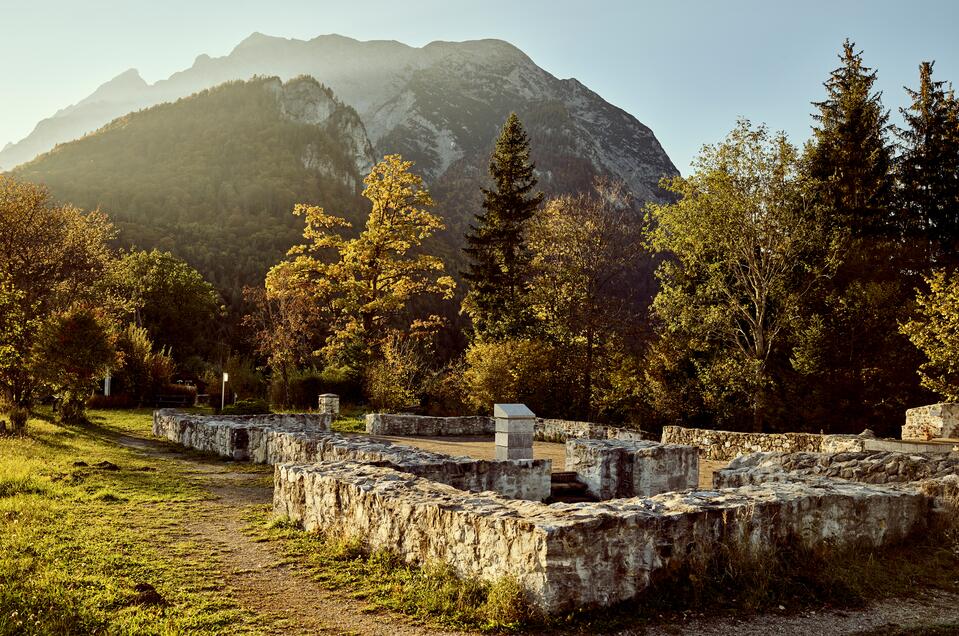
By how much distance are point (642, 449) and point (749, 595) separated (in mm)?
7711

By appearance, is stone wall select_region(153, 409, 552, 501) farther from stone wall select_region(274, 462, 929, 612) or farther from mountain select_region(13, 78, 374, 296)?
mountain select_region(13, 78, 374, 296)

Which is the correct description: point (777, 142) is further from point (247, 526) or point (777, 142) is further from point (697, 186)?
point (247, 526)

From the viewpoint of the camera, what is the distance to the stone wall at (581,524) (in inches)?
216

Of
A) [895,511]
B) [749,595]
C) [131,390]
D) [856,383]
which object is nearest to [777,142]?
[856,383]

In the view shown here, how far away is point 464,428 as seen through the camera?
79.8ft

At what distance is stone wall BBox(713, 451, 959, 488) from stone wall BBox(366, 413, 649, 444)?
913 centimetres

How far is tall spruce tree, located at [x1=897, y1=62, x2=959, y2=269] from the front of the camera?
1156 inches

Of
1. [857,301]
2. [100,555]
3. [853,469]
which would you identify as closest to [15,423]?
[100,555]

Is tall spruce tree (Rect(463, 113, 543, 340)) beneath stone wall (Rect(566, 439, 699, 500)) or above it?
above

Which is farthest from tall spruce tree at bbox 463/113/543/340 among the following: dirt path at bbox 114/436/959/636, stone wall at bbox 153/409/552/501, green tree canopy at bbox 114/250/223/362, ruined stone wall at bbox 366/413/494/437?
green tree canopy at bbox 114/250/223/362

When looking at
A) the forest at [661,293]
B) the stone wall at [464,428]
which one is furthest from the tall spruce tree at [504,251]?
the stone wall at [464,428]

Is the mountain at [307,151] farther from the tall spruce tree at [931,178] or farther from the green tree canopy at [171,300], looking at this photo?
the tall spruce tree at [931,178]

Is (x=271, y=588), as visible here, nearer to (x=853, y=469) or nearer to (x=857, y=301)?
(x=853, y=469)

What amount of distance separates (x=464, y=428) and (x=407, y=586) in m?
18.3
